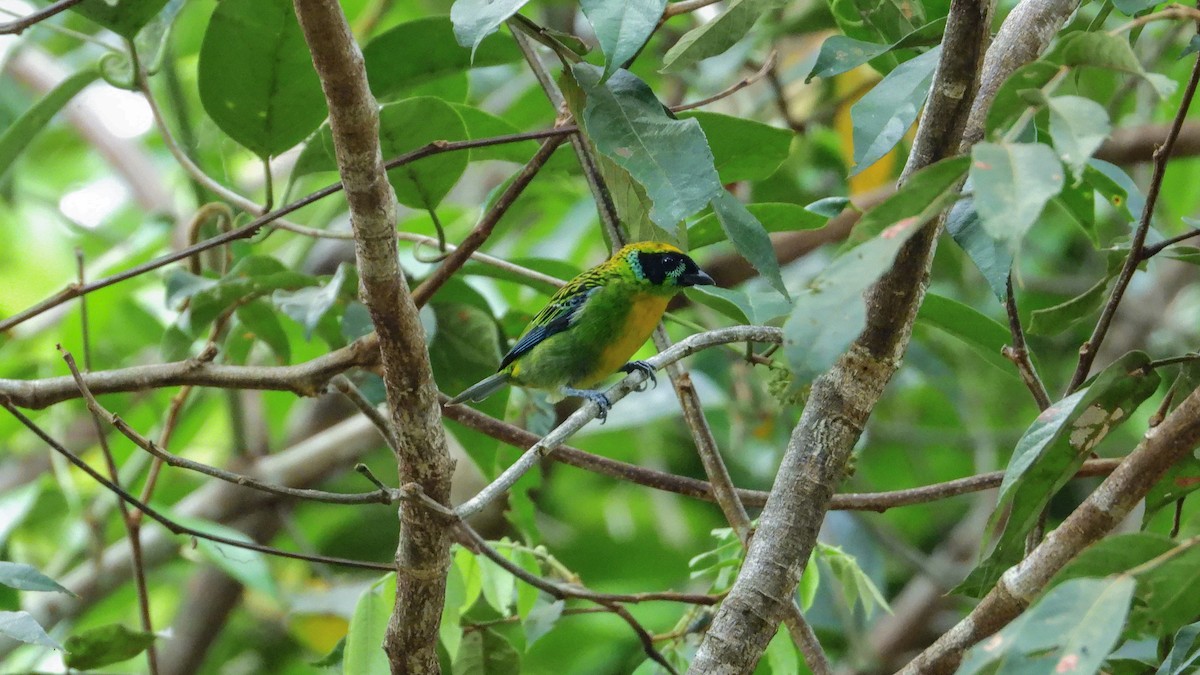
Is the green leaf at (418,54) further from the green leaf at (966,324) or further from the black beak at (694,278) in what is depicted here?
the green leaf at (966,324)

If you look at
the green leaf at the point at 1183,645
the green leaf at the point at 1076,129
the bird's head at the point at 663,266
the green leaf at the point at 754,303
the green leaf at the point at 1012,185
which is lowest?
the green leaf at the point at 1183,645

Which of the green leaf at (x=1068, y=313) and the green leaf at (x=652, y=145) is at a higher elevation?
the green leaf at (x=652, y=145)

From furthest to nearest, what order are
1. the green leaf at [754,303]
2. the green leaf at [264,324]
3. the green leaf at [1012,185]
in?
the green leaf at [264,324], the green leaf at [754,303], the green leaf at [1012,185]

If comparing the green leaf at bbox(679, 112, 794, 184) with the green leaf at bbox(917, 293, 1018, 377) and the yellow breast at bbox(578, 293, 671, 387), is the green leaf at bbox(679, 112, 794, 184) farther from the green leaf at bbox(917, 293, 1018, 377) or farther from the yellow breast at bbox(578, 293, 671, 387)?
the yellow breast at bbox(578, 293, 671, 387)

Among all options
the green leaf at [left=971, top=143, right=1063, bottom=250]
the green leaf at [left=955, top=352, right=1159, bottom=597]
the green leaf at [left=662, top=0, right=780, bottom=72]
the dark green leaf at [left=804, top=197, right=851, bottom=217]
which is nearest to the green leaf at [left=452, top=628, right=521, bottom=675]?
the green leaf at [left=955, top=352, right=1159, bottom=597]

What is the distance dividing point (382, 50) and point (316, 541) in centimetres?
285

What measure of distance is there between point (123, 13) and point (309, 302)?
1.90 feet

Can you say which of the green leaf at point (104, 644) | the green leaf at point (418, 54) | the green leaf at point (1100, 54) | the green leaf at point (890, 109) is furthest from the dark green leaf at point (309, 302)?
the green leaf at point (1100, 54)

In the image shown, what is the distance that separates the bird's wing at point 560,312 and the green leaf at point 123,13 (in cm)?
99

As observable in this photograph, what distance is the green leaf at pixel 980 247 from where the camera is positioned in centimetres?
170

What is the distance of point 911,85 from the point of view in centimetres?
171

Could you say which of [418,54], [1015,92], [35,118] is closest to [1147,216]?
[1015,92]

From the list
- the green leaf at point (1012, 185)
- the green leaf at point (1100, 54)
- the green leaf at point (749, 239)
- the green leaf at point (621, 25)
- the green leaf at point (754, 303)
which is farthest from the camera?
the green leaf at point (754, 303)

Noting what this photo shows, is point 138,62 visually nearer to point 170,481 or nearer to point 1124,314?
point 170,481
